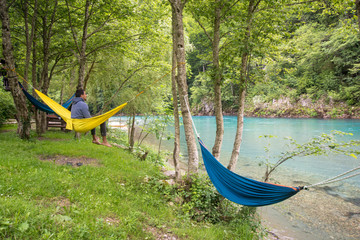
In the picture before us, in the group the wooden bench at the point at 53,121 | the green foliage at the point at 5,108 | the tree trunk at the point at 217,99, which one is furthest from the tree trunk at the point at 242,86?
the green foliage at the point at 5,108

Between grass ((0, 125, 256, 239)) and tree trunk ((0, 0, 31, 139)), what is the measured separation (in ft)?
3.16

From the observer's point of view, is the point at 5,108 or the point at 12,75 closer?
the point at 12,75

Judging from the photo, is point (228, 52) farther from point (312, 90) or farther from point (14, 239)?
point (312, 90)

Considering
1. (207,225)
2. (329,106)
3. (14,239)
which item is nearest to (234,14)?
(207,225)

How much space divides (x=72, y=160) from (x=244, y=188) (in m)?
3.00

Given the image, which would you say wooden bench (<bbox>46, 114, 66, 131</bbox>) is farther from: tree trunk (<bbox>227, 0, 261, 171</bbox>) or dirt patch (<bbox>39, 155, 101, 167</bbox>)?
tree trunk (<bbox>227, 0, 261, 171</bbox>)

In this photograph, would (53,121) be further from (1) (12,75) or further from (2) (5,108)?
(1) (12,75)

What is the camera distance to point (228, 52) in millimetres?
3850

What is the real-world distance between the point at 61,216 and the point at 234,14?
12.7ft

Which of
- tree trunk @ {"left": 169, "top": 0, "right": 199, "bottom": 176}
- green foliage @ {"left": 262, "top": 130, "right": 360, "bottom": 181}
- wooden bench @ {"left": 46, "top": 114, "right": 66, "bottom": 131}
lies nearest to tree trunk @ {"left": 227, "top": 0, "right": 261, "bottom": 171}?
green foliage @ {"left": 262, "top": 130, "right": 360, "bottom": 181}

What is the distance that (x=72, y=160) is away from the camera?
3.73 metres

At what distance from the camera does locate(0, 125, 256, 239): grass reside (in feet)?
5.41

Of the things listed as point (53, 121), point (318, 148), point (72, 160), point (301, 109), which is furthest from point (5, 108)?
point (301, 109)

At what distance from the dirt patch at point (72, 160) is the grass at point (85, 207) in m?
0.13
